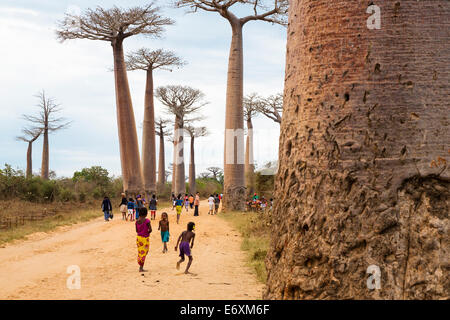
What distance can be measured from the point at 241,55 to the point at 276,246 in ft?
40.0

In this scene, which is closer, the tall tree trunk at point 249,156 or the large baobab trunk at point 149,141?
the large baobab trunk at point 149,141

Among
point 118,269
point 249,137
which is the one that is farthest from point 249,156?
point 118,269

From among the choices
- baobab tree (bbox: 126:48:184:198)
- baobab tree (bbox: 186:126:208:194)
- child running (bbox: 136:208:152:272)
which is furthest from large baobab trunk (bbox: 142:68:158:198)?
child running (bbox: 136:208:152:272)

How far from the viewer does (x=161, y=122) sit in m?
32.8

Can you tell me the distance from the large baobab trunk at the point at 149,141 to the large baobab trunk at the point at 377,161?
58.4 feet

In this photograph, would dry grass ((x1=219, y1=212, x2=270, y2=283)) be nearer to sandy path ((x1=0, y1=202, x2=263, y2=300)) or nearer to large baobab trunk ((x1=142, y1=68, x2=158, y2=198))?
sandy path ((x1=0, y1=202, x2=263, y2=300))

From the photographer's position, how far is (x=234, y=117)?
14.7 metres

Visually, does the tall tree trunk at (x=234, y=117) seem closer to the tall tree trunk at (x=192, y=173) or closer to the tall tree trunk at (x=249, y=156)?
the tall tree trunk at (x=249, y=156)

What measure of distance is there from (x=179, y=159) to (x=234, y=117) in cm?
1226

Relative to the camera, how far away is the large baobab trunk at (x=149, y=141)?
20453mm

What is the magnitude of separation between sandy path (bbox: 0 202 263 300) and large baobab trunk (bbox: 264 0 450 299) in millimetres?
1538

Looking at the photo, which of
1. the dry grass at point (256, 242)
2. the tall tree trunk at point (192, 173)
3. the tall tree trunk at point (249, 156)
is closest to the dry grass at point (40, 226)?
the dry grass at point (256, 242)

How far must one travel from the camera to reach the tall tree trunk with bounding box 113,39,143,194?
53.1 ft
